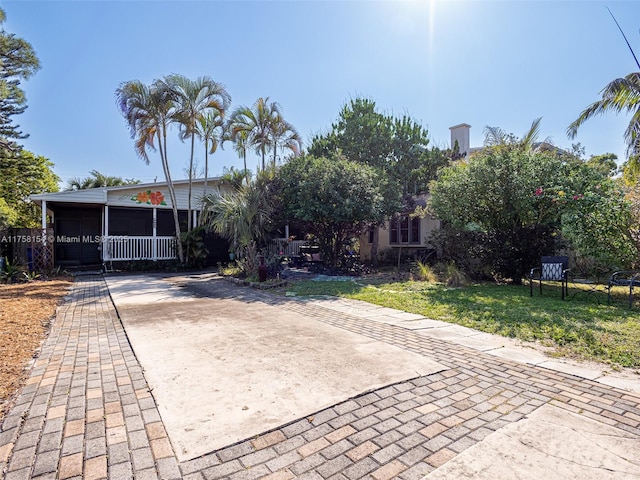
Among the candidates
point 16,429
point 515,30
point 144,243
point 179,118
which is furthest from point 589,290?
point 144,243

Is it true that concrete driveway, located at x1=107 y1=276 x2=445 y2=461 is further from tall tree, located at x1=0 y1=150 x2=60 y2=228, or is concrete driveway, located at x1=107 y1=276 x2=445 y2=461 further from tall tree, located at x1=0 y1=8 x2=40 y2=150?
tall tree, located at x1=0 y1=150 x2=60 y2=228

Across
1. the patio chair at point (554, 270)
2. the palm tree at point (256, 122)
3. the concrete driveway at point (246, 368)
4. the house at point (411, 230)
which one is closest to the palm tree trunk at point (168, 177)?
the palm tree at point (256, 122)

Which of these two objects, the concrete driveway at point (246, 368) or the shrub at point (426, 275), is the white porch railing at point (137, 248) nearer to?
the concrete driveway at point (246, 368)

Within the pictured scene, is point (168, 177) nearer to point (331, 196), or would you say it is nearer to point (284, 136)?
point (284, 136)

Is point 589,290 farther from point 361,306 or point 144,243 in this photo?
point 144,243

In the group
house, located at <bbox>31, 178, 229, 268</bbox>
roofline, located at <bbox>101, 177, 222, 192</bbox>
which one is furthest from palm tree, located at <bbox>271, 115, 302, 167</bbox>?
house, located at <bbox>31, 178, 229, 268</bbox>

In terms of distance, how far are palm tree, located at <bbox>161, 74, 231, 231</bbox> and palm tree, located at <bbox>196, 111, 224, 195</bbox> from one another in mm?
464

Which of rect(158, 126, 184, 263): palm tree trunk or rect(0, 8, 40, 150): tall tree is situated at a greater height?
rect(0, 8, 40, 150): tall tree

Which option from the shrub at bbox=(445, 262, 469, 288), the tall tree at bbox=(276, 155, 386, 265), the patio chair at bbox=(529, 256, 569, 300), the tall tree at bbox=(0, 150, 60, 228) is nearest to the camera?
the patio chair at bbox=(529, 256, 569, 300)

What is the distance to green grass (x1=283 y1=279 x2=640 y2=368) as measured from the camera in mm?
4199

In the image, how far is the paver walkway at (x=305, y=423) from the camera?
1932mm

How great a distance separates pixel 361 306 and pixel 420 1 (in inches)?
260

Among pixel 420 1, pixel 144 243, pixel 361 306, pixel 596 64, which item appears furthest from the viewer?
pixel 144 243

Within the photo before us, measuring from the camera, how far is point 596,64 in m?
9.88
